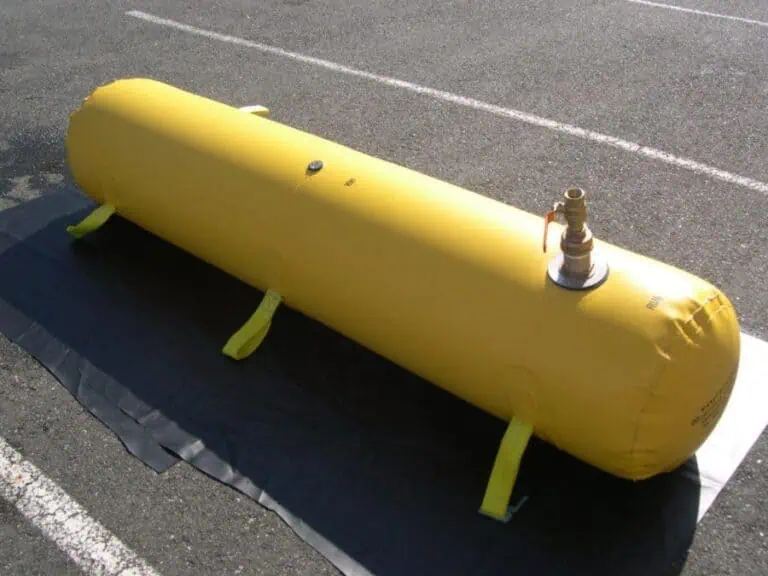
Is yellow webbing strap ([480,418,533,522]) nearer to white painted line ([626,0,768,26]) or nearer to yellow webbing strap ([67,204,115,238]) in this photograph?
yellow webbing strap ([67,204,115,238])

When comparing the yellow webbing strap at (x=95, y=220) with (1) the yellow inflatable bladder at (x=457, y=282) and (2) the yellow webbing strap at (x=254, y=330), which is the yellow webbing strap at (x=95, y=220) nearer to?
(1) the yellow inflatable bladder at (x=457, y=282)

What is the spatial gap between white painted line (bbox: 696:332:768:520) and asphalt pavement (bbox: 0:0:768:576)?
0.19ft

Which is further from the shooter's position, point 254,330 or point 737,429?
point 254,330

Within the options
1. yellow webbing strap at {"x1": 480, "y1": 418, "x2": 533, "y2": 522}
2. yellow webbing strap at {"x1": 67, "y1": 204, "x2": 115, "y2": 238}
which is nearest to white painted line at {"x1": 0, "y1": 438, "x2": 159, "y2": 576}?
yellow webbing strap at {"x1": 480, "y1": 418, "x2": 533, "y2": 522}

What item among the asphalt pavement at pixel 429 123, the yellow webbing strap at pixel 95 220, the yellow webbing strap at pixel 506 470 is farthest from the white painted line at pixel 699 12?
the yellow webbing strap at pixel 506 470

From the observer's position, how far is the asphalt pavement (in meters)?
3.19

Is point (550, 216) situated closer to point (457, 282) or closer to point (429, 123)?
point (457, 282)

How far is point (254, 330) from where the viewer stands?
3.91 metres

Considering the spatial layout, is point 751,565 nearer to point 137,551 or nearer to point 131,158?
point 137,551

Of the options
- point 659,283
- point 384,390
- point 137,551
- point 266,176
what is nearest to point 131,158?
point 266,176

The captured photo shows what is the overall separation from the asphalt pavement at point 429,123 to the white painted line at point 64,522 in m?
0.04

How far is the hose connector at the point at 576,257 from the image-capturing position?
285 cm

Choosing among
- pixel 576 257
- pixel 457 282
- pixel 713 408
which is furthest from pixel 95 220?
pixel 713 408

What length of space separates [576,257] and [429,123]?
3279mm
